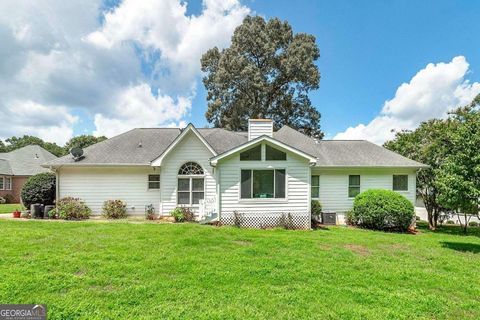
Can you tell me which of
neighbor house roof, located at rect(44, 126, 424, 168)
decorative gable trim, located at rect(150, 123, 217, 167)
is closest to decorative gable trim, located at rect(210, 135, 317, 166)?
neighbor house roof, located at rect(44, 126, 424, 168)

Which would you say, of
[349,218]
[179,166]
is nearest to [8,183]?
[179,166]

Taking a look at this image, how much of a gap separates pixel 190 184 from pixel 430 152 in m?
15.1

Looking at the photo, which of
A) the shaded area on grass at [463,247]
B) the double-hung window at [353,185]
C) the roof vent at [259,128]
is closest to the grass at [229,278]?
the shaded area on grass at [463,247]

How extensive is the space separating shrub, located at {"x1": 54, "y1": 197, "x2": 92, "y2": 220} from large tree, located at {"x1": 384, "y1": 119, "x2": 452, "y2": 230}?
20362mm

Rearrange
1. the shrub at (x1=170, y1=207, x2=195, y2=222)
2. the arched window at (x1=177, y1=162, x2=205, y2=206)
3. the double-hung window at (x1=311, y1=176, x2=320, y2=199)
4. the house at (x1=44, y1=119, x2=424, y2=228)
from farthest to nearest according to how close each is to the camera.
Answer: the double-hung window at (x1=311, y1=176, x2=320, y2=199) → the arched window at (x1=177, y1=162, x2=205, y2=206) → the shrub at (x1=170, y1=207, x2=195, y2=222) → the house at (x1=44, y1=119, x2=424, y2=228)

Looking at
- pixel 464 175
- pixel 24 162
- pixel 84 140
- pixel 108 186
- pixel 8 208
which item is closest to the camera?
pixel 464 175

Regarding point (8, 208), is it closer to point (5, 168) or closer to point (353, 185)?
point (5, 168)

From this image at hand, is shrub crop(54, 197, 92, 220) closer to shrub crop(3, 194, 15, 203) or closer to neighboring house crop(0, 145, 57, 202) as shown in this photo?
neighboring house crop(0, 145, 57, 202)

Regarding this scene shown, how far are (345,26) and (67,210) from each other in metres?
19.9

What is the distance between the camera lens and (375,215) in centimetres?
1271

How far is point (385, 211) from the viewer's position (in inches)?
495

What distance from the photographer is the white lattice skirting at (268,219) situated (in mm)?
11656

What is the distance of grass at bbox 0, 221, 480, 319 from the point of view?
401 centimetres

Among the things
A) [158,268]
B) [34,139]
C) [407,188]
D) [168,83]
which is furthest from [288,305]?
[34,139]
